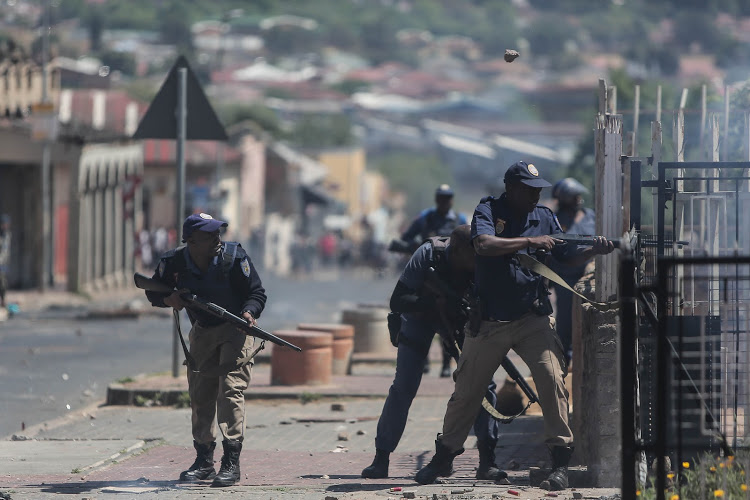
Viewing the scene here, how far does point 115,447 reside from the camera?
9.22m

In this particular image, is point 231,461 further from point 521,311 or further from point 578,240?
point 578,240

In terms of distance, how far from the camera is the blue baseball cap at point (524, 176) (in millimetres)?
7320

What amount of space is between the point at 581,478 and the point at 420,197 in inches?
4252

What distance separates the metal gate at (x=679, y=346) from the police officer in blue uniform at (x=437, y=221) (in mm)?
3462

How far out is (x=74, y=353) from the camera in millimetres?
16625

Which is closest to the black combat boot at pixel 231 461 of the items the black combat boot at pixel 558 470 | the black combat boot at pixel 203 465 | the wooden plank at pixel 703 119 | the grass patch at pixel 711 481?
the black combat boot at pixel 203 465

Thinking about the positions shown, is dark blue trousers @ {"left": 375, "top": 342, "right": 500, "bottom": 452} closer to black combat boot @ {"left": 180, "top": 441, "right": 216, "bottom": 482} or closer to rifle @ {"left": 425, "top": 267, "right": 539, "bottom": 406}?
rifle @ {"left": 425, "top": 267, "right": 539, "bottom": 406}

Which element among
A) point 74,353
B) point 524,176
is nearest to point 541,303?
point 524,176

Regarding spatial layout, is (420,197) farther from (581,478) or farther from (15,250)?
(581,478)

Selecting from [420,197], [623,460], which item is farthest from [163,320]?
[420,197]

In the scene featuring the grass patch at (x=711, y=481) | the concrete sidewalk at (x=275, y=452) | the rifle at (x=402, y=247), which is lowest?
the concrete sidewalk at (x=275, y=452)

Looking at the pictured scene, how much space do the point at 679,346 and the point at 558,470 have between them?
6.50ft

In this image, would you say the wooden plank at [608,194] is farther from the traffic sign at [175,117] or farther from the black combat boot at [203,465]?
the traffic sign at [175,117]

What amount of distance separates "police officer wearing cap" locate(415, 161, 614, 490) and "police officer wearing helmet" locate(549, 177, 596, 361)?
12.0 ft
